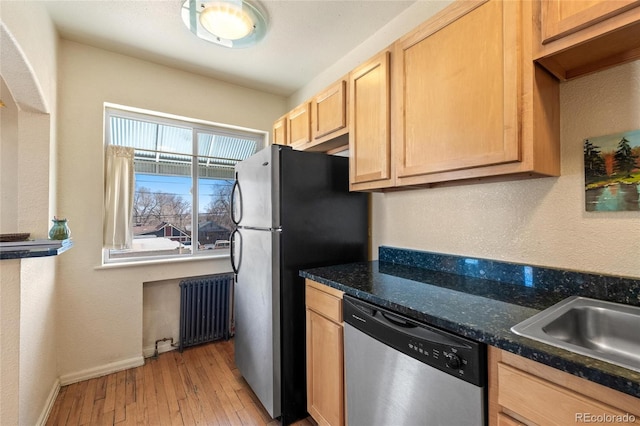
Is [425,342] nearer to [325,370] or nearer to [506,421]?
[506,421]

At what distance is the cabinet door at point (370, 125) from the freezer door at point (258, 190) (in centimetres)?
51

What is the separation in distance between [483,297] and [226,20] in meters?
2.08

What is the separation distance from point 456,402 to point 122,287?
2.61 meters

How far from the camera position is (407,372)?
41.9 inches

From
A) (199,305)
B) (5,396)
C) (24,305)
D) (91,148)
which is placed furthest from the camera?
(199,305)

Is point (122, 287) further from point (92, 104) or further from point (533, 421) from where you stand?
point (533, 421)

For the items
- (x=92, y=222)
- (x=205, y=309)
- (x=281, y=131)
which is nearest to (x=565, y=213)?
(x=281, y=131)

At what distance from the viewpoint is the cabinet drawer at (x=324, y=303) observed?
4.75ft

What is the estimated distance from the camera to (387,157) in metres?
1.60

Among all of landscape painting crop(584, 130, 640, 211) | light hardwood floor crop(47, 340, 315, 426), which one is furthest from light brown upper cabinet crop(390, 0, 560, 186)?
light hardwood floor crop(47, 340, 315, 426)

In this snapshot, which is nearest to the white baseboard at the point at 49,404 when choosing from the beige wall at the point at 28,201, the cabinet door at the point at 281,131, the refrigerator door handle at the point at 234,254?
the beige wall at the point at 28,201

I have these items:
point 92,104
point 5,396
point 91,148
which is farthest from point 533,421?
point 92,104

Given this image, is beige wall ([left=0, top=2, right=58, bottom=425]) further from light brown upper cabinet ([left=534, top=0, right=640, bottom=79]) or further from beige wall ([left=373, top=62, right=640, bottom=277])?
beige wall ([left=373, top=62, right=640, bottom=277])

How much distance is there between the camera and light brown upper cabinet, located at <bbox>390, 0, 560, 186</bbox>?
1.06 meters
